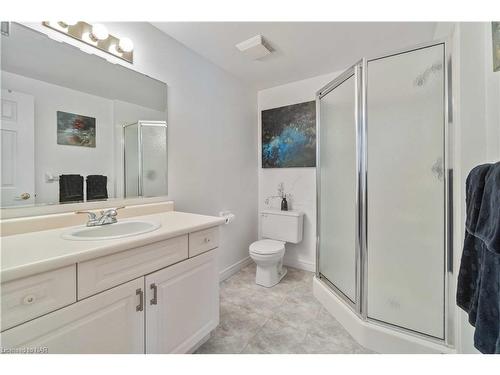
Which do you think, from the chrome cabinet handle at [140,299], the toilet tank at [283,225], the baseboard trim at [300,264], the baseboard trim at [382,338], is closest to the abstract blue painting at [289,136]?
the toilet tank at [283,225]

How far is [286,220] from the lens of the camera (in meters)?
2.40

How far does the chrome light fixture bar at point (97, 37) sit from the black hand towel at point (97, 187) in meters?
0.83

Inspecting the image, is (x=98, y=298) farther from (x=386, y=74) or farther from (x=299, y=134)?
(x=299, y=134)

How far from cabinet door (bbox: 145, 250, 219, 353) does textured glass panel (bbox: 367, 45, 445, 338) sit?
42.9 inches

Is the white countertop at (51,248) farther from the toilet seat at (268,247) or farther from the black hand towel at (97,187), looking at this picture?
the toilet seat at (268,247)

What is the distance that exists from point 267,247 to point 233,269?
551 mm

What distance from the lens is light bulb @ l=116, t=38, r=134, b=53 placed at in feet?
4.61

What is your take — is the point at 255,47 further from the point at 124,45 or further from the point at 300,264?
the point at 300,264

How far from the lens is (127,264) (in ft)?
2.91

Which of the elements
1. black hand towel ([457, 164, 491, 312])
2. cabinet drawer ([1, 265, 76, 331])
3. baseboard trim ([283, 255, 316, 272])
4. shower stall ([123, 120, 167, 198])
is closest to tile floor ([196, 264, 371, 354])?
baseboard trim ([283, 255, 316, 272])

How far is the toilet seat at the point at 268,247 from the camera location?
2035 millimetres

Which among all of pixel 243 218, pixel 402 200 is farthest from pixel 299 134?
pixel 402 200
